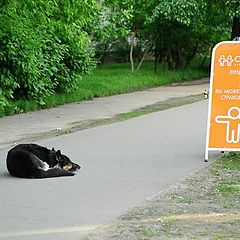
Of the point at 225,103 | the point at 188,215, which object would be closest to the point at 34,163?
the point at 188,215

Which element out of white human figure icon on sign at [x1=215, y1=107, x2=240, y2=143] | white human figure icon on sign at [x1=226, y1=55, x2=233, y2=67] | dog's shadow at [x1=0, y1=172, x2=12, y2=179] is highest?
white human figure icon on sign at [x1=226, y1=55, x2=233, y2=67]

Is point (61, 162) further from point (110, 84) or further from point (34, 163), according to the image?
point (110, 84)

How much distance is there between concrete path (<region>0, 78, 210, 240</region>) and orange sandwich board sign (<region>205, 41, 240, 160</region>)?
518 mm

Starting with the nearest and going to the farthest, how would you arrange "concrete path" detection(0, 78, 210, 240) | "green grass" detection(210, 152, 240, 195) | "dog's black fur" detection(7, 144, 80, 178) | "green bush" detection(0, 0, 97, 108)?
"concrete path" detection(0, 78, 210, 240), "green grass" detection(210, 152, 240, 195), "dog's black fur" detection(7, 144, 80, 178), "green bush" detection(0, 0, 97, 108)

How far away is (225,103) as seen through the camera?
9266 mm

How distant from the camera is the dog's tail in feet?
26.2

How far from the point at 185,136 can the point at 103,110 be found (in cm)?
600

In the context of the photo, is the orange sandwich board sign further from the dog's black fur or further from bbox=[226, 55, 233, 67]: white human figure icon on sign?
the dog's black fur

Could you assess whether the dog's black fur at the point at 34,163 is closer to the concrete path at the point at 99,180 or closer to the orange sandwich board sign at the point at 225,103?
the concrete path at the point at 99,180

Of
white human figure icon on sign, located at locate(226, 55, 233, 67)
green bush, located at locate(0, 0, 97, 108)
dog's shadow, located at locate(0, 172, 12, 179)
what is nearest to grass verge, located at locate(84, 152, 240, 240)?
white human figure icon on sign, located at locate(226, 55, 233, 67)

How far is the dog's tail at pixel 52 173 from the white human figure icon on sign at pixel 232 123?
8.42 feet

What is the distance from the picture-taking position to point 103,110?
17656 millimetres

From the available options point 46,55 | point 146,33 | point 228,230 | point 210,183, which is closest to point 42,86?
point 46,55

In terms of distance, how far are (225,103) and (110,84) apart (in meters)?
15.1
